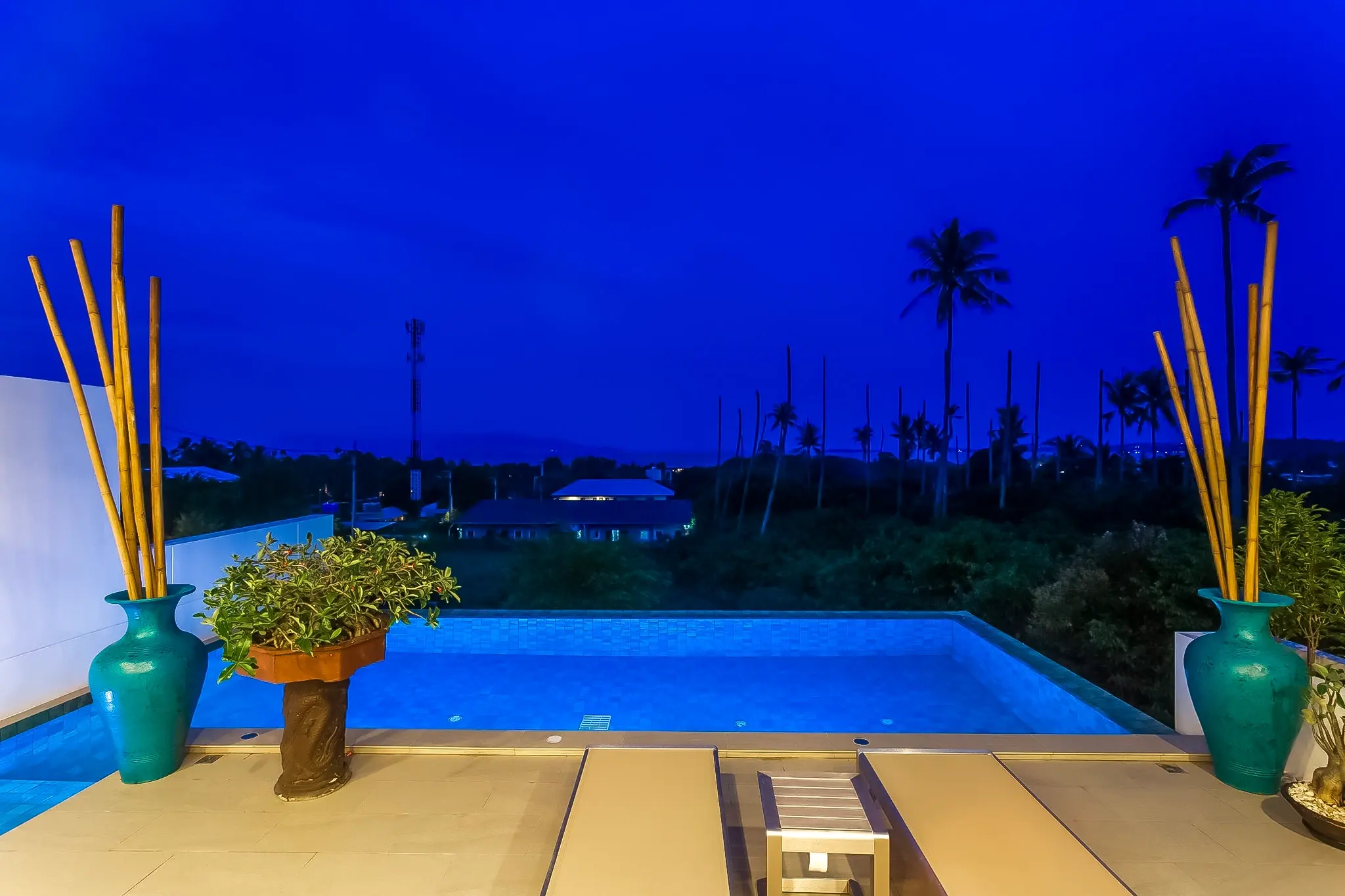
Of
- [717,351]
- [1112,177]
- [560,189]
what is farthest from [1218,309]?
[560,189]

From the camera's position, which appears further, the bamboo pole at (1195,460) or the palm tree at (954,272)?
the palm tree at (954,272)

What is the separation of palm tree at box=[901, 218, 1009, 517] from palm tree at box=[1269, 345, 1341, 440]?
4.89 meters

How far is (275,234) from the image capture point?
10977 millimetres

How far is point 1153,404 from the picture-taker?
15.9m

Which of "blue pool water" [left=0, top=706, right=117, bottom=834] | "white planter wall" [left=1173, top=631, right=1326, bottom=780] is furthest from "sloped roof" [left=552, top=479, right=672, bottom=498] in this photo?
"white planter wall" [left=1173, top=631, right=1326, bottom=780]

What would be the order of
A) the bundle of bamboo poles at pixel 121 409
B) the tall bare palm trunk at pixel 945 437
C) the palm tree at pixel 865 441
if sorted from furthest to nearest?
the palm tree at pixel 865 441
the tall bare palm trunk at pixel 945 437
the bundle of bamboo poles at pixel 121 409

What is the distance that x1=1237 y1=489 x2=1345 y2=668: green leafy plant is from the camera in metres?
2.24

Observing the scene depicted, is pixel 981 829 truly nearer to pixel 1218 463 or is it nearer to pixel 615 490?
pixel 1218 463

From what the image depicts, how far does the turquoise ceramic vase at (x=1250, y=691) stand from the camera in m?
2.07

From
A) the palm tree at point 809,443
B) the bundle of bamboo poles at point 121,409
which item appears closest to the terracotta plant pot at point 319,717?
the bundle of bamboo poles at point 121,409

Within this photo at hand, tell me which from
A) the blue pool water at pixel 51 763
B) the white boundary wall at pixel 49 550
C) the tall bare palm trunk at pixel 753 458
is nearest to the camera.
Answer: the blue pool water at pixel 51 763

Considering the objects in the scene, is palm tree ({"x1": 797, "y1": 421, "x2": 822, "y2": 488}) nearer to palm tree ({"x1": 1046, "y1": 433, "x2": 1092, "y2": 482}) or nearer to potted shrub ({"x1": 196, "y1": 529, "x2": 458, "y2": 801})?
palm tree ({"x1": 1046, "y1": 433, "x2": 1092, "y2": 482})

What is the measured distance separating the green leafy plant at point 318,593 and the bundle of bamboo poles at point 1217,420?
2716 mm

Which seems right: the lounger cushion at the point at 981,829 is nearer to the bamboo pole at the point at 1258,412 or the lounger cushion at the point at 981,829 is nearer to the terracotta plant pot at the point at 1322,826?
the terracotta plant pot at the point at 1322,826
